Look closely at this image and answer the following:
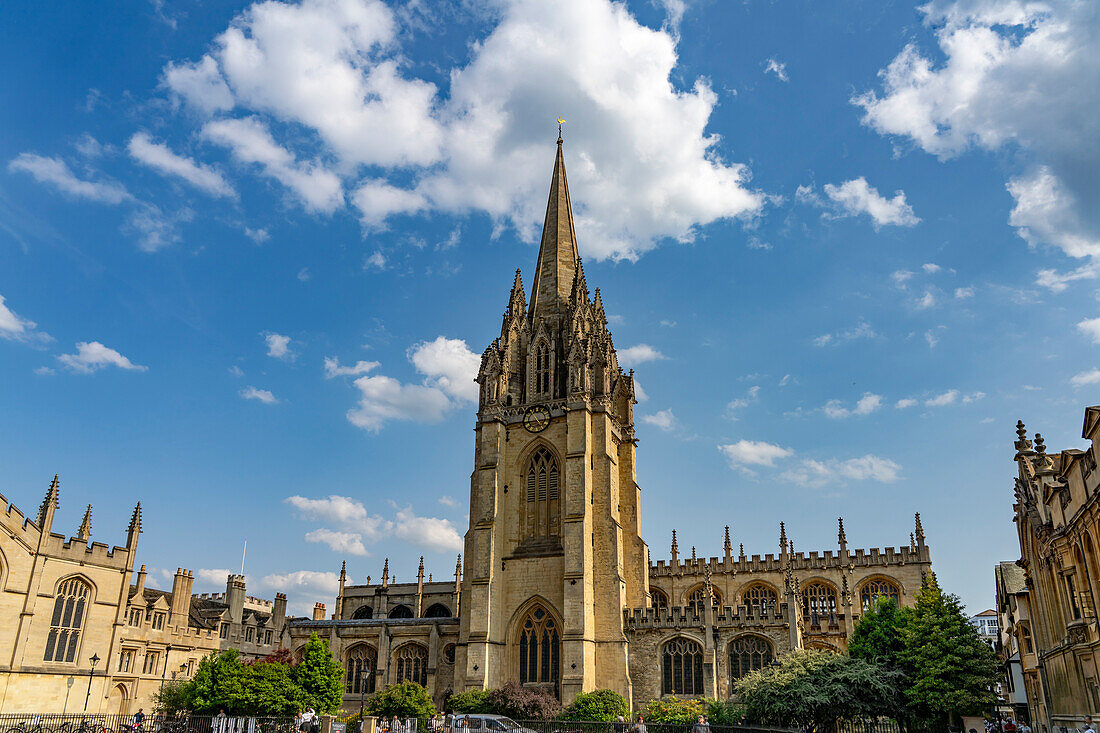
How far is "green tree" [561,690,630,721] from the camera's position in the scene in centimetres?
3772

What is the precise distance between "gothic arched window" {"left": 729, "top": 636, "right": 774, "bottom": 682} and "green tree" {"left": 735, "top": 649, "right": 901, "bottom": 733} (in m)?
→ 9.08

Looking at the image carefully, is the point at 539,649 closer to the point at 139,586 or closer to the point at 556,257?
the point at 139,586

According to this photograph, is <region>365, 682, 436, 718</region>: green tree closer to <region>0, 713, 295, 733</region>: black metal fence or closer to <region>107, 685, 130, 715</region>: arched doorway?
<region>0, 713, 295, 733</region>: black metal fence

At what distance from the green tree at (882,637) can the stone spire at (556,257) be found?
27.3 m

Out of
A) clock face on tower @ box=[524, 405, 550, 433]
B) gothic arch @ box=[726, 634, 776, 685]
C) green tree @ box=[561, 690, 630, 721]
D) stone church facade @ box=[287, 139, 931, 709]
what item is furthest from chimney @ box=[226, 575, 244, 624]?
gothic arch @ box=[726, 634, 776, 685]

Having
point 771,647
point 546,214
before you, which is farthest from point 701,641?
point 546,214

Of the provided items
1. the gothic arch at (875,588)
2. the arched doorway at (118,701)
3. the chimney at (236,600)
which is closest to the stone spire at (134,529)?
the arched doorway at (118,701)

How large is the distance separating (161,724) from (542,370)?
95.6 ft

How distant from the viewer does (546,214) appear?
59.3 m

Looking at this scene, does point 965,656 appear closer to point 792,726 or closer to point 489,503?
point 792,726

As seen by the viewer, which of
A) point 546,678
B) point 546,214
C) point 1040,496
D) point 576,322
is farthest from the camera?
point 546,214

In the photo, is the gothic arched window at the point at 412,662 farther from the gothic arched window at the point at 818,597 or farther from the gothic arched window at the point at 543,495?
the gothic arched window at the point at 818,597

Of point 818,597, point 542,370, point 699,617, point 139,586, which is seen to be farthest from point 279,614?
point 818,597

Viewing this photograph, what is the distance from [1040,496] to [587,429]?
82.7 feet
